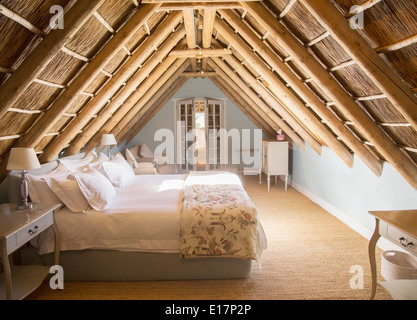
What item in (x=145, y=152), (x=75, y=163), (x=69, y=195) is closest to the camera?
(x=69, y=195)

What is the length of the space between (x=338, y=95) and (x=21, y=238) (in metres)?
2.88

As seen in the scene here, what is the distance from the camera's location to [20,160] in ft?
8.55

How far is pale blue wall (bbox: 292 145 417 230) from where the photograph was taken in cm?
344

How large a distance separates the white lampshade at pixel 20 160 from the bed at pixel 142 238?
0.39 m

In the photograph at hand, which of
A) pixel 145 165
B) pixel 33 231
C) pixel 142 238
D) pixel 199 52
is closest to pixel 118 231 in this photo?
pixel 142 238

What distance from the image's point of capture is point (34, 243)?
2.92 metres

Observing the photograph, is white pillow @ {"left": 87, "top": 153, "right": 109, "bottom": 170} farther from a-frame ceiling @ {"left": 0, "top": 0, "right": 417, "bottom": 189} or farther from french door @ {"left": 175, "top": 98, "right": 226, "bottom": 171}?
french door @ {"left": 175, "top": 98, "right": 226, "bottom": 171}

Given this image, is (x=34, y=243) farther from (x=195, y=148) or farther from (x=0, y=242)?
(x=195, y=148)

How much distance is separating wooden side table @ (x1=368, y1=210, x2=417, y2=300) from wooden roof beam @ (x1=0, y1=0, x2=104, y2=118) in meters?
2.56

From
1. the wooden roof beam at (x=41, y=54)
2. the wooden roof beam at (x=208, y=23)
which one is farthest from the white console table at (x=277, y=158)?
the wooden roof beam at (x=41, y=54)

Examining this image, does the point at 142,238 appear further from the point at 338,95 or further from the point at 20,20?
the point at 338,95

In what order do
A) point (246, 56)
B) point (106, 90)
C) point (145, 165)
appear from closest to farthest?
point (106, 90)
point (246, 56)
point (145, 165)

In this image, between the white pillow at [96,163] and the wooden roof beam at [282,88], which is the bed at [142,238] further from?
the wooden roof beam at [282,88]

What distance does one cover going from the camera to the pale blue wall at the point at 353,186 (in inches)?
135
